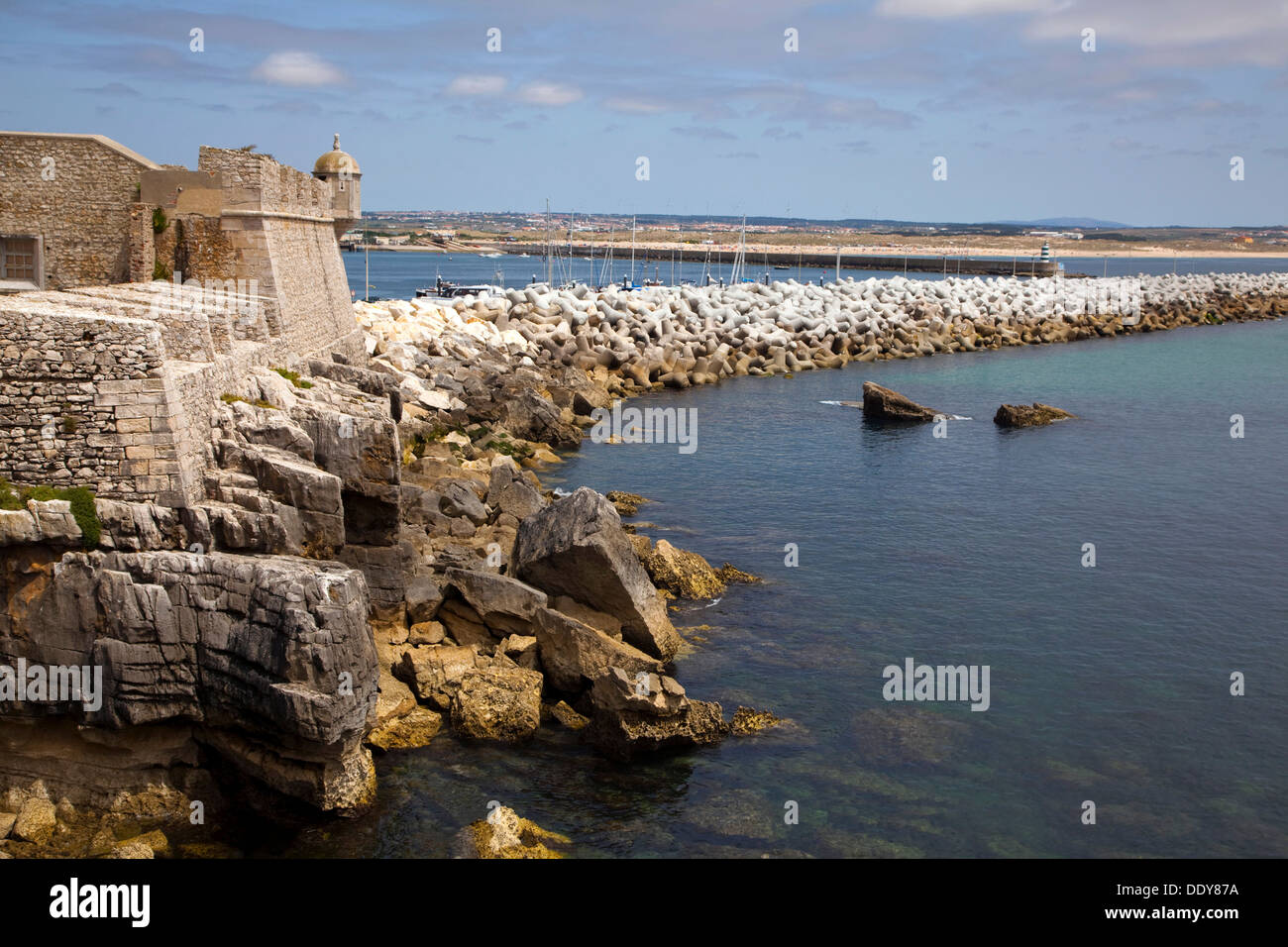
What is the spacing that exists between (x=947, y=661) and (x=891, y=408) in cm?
2412

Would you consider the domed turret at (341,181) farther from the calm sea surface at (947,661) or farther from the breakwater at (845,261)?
the breakwater at (845,261)

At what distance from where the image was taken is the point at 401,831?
14.1m

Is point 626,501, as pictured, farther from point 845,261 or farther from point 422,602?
point 845,261

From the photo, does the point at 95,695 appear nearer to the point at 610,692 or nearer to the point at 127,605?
the point at 127,605

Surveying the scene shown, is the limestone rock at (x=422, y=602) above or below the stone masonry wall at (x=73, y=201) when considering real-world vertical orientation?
below

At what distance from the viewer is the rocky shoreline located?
13.9 m

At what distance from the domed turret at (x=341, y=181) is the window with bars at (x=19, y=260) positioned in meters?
8.36

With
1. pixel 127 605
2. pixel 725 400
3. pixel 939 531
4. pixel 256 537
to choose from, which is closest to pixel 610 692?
pixel 256 537

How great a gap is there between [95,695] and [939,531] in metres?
19.1

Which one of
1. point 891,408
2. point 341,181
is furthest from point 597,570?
point 891,408

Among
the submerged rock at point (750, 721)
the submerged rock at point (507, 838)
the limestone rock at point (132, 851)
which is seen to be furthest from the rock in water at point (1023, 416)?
the limestone rock at point (132, 851)

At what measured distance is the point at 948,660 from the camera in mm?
19625

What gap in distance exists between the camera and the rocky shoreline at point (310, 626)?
1388cm
